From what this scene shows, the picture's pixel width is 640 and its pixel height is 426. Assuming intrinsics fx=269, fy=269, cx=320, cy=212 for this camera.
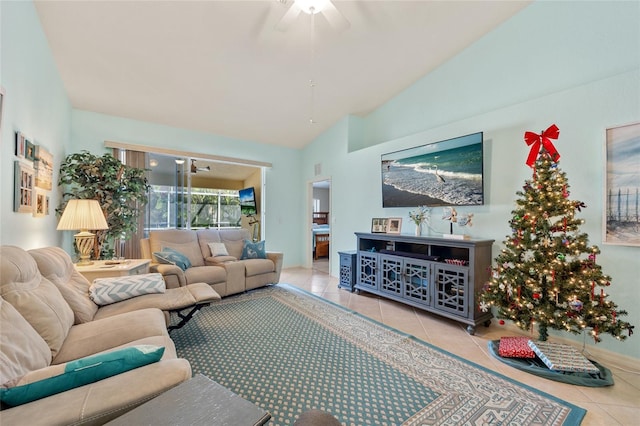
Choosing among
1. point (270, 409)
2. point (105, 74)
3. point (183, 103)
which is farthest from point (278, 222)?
point (270, 409)

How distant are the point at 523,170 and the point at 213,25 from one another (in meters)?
3.57

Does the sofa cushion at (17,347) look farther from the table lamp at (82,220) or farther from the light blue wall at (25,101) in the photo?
the table lamp at (82,220)

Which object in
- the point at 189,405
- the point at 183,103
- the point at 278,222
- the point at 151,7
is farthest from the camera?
the point at 278,222

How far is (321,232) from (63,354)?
247 inches

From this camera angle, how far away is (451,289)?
3.00m

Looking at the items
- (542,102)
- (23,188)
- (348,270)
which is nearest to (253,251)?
(348,270)

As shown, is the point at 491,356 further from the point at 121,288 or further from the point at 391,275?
the point at 121,288

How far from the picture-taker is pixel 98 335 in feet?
5.31

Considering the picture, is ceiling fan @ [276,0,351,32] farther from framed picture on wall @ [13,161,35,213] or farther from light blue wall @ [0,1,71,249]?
framed picture on wall @ [13,161,35,213]

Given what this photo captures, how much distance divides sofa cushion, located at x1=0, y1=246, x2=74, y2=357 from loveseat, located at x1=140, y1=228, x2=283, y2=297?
1739 millimetres

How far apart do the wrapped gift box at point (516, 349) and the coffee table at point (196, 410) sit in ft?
7.65

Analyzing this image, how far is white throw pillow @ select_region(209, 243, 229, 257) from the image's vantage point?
4.20 metres

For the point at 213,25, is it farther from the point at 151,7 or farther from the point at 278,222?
the point at 278,222

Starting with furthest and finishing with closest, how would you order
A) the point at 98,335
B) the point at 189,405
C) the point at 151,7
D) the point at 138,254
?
the point at 138,254
the point at 151,7
the point at 98,335
the point at 189,405
